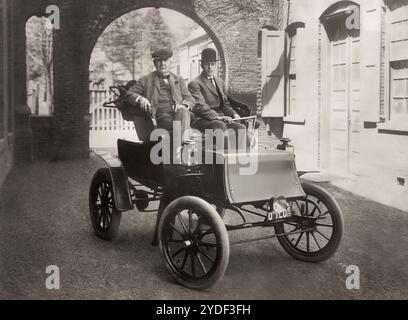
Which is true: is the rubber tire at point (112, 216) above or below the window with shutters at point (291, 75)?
below

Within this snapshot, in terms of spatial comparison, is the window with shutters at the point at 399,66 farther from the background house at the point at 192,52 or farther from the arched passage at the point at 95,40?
the background house at the point at 192,52

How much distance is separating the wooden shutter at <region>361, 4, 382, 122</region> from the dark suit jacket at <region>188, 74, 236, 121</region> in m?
3.62

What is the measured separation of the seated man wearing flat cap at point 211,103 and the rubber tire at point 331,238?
3.13 feet

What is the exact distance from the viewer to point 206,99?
6.34 meters

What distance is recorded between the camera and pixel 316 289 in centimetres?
461

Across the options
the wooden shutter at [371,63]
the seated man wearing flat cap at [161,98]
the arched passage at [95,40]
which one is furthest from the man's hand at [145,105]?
the arched passage at [95,40]

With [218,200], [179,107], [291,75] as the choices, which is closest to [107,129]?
[291,75]

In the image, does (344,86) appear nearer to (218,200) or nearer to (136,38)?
(218,200)

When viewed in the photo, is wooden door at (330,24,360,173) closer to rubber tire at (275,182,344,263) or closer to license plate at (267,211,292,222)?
rubber tire at (275,182,344,263)

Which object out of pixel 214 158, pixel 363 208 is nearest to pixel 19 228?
pixel 214 158

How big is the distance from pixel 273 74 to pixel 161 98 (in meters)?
7.80

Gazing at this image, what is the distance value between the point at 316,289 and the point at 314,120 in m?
7.34

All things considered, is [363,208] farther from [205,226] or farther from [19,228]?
[19,228]

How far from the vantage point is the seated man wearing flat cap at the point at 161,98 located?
5.75 m
